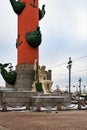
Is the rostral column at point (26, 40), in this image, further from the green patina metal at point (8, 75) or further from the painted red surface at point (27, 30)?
the green patina metal at point (8, 75)

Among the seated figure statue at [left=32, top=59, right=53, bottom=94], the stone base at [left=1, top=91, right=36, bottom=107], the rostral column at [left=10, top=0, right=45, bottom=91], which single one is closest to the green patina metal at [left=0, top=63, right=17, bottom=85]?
the rostral column at [left=10, top=0, right=45, bottom=91]

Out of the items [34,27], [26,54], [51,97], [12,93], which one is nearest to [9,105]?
[12,93]

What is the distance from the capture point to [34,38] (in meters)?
37.4

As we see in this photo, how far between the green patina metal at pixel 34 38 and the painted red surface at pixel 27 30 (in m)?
0.54

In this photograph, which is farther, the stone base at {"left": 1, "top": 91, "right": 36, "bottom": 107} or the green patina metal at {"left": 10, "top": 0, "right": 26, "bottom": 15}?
the green patina metal at {"left": 10, "top": 0, "right": 26, "bottom": 15}

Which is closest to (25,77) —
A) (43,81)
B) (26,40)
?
(43,81)

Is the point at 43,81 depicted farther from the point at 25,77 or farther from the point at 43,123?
the point at 43,123

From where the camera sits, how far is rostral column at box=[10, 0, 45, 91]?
37312mm

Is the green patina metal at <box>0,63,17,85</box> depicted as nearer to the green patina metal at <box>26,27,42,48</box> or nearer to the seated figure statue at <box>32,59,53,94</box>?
the seated figure statue at <box>32,59,53,94</box>

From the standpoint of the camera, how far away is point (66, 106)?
33.9 meters

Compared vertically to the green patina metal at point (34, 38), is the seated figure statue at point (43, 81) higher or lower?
lower

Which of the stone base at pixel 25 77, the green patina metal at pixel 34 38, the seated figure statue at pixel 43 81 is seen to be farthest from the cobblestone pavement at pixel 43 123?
the green patina metal at pixel 34 38

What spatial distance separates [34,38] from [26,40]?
3.35 feet

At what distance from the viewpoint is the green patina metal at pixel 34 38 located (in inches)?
1473
